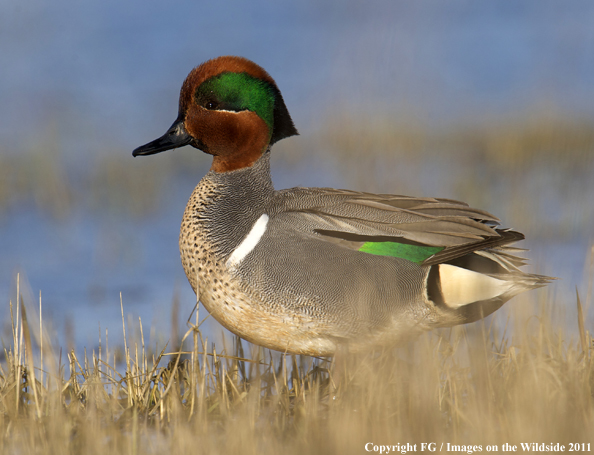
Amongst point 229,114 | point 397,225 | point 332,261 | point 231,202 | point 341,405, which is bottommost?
point 341,405

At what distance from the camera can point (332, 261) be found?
3.11 metres

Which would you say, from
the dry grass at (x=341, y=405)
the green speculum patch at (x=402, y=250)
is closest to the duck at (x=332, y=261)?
the green speculum patch at (x=402, y=250)

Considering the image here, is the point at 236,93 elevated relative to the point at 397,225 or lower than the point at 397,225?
elevated

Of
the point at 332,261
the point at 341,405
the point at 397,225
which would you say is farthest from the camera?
the point at 397,225

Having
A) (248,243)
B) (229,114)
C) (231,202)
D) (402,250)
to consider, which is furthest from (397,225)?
(229,114)

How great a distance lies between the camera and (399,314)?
3156mm

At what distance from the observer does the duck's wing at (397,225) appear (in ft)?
10.4

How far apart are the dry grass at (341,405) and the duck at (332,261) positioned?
0.55ft

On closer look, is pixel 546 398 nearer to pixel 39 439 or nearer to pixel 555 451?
pixel 555 451

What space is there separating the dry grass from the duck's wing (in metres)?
0.33

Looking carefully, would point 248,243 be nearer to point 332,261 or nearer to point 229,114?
point 332,261

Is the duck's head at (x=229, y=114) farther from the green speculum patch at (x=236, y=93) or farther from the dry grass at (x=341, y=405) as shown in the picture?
the dry grass at (x=341, y=405)

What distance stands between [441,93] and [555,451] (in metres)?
1.80

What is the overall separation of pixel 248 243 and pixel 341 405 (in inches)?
32.2
